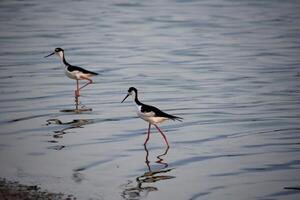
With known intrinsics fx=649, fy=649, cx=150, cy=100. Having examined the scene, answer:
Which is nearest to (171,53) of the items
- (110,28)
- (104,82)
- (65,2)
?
(104,82)

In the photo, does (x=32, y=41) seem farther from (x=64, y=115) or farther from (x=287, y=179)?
(x=287, y=179)

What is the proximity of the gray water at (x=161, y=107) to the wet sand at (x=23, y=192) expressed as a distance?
1.15 ft

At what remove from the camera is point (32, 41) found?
30938 mm

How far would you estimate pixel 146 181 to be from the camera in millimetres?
10969

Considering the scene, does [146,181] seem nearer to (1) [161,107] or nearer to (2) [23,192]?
(2) [23,192]

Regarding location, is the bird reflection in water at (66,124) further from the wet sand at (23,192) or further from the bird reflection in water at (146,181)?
the wet sand at (23,192)

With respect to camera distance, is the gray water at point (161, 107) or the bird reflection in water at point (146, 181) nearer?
the bird reflection in water at point (146, 181)

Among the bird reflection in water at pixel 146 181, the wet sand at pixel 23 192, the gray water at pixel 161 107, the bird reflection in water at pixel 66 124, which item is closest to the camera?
the wet sand at pixel 23 192

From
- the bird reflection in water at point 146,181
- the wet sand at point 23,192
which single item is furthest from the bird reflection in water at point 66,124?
the wet sand at point 23,192

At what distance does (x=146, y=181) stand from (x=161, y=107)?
631 centimetres

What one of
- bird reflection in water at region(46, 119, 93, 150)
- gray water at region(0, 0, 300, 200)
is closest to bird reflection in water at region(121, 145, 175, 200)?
gray water at region(0, 0, 300, 200)

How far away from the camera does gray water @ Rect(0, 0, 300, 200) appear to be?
11047 millimetres

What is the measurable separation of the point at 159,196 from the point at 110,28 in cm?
2673

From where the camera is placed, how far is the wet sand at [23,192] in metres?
9.05
